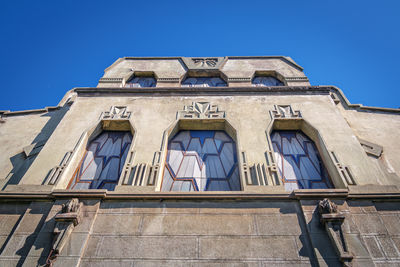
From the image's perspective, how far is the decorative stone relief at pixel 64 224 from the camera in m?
5.55

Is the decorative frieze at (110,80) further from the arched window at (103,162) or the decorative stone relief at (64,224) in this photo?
the decorative stone relief at (64,224)

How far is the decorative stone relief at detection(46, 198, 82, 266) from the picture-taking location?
5554 millimetres

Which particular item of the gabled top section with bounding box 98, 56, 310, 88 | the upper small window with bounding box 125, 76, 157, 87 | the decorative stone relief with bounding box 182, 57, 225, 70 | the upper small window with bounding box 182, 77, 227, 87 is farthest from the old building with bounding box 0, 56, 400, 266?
the decorative stone relief with bounding box 182, 57, 225, 70

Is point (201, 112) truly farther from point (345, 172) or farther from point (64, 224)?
point (64, 224)

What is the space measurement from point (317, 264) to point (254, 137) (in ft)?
14.4

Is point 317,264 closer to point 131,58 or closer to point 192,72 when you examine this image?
point 192,72

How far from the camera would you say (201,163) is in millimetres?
8562

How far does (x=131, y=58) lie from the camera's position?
51.2 feet

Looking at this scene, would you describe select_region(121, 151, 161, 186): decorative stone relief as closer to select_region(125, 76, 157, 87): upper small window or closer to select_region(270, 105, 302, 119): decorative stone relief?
select_region(270, 105, 302, 119): decorative stone relief

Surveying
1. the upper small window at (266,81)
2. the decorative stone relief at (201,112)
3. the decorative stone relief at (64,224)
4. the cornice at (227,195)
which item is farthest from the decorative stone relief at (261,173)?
the upper small window at (266,81)

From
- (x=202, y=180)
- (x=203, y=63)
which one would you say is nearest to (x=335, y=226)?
(x=202, y=180)

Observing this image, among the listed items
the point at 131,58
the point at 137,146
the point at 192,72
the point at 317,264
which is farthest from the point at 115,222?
the point at 131,58

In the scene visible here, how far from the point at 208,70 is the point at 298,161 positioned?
7982 millimetres

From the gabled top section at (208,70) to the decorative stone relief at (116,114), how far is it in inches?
122
